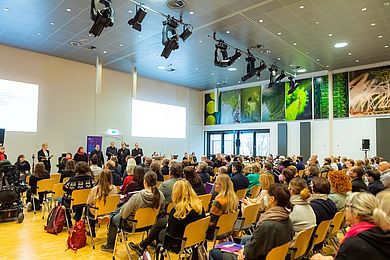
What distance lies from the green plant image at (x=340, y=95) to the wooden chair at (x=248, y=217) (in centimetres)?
1091

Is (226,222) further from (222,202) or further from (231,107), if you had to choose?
(231,107)

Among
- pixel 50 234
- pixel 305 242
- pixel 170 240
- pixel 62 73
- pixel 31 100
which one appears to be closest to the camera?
pixel 305 242

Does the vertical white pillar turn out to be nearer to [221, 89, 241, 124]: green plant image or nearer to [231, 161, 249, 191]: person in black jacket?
[221, 89, 241, 124]: green plant image

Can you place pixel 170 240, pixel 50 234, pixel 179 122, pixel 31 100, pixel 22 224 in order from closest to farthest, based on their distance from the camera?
1. pixel 170 240
2. pixel 50 234
3. pixel 22 224
4. pixel 31 100
5. pixel 179 122

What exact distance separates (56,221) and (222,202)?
317 cm

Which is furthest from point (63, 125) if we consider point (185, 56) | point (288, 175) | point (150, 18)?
point (288, 175)

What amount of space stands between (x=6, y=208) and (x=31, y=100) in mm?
6713

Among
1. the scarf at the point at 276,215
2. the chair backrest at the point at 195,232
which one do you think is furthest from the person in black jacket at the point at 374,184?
the chair backrest at the point at 195,232

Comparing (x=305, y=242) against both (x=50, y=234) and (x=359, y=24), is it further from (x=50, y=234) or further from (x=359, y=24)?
(x=359, y=24)

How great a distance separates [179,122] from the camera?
1706 cm

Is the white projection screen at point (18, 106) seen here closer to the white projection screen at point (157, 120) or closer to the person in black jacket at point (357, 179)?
the white projection screen at point (157, 120)

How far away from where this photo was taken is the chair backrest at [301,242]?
9.07 feet

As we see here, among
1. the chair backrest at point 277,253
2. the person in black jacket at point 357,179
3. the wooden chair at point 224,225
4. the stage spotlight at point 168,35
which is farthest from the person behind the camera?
the stage spotlight at point 168,35

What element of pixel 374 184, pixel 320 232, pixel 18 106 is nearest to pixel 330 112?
pixel 374 184
